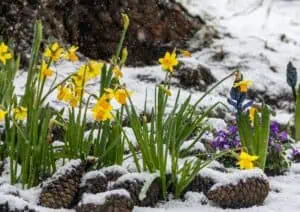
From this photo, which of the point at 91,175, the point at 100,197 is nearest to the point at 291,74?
the point at 91,175

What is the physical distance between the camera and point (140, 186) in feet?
5.97

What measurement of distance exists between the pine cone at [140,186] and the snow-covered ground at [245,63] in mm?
39

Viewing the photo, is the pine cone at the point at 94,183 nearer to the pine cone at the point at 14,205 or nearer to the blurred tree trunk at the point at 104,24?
the pine cone at the point at 14,205

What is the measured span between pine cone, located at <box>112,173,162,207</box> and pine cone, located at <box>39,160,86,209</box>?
13 cm

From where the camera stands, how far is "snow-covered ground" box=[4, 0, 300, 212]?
193 cm

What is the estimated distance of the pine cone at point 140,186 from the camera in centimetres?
179

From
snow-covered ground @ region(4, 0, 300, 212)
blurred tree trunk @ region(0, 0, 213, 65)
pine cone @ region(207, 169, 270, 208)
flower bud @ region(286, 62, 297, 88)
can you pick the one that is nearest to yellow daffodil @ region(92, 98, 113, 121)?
snow-covered ground @ region(4, 0, 300, 212)

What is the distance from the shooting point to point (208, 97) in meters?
3.53

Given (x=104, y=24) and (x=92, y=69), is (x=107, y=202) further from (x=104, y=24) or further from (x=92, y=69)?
(x=104, y=24)

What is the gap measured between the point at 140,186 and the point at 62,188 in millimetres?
238

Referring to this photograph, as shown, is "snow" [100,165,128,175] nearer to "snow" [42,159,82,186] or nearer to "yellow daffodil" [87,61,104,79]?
"snow" [42,159,82,186]

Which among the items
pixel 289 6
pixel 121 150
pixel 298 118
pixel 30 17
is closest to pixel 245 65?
pixel 298 118

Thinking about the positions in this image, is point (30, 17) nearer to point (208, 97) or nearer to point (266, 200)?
point (208, 97)

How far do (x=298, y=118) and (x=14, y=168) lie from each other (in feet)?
5.24
